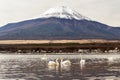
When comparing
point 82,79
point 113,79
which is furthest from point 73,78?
point 113,79

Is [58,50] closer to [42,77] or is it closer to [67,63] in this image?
[67,63]

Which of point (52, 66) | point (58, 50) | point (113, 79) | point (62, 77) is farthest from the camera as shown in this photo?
point (58, 50)

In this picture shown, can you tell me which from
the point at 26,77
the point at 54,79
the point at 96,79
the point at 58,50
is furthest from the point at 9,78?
the point at 58,50

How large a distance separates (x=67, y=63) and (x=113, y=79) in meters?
22.1

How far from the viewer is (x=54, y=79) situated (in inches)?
1681

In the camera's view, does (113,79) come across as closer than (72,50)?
Yes

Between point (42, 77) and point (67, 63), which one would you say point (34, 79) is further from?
point (67, 63)

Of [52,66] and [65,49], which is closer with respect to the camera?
[52,66]

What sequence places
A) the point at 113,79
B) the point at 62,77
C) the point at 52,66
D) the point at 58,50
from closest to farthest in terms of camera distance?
1. the point at 113,79
2. the point at 62,77
3. the point at 52,66
4. the point at 58,50

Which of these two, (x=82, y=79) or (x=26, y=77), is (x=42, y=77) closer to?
(x=26, y=77)

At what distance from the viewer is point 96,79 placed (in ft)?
139

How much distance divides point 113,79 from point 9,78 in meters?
9.87

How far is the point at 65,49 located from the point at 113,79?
125532 mm

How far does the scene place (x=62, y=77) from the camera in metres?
44.5
